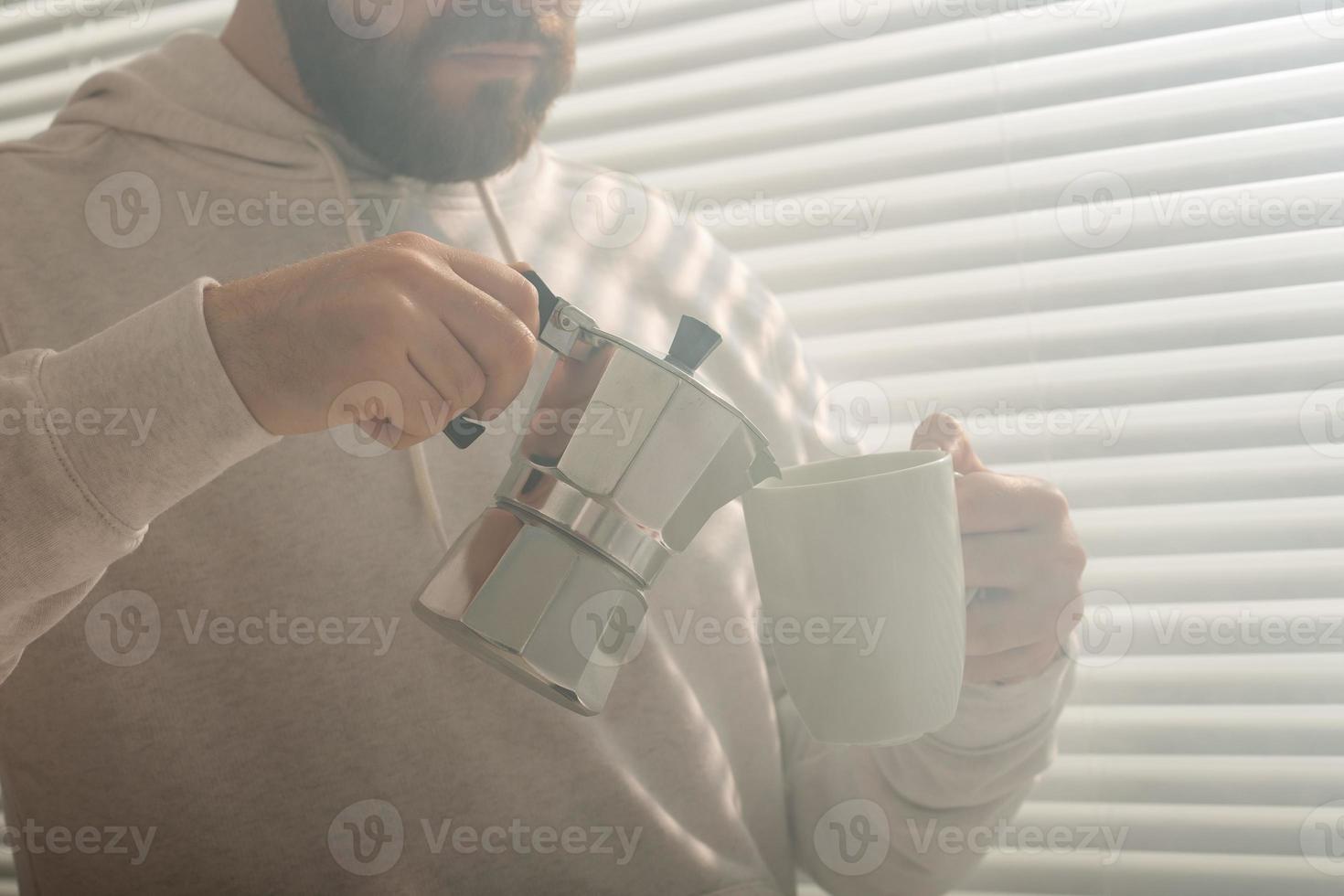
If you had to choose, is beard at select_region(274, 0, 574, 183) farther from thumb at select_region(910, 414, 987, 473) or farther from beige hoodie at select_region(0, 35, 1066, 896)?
thumb at select_region(910, 414, 987, 473)

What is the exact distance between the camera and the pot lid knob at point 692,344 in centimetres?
43

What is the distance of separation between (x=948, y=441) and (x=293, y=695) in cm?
49

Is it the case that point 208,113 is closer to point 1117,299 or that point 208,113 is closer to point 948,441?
point 948,441

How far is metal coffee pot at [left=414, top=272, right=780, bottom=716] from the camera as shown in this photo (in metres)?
0.44

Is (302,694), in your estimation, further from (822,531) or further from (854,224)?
(854,224)

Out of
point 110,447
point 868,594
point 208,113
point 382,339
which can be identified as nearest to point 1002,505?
point 868,594

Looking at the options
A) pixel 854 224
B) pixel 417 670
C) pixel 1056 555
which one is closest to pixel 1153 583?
pixel 1056 555

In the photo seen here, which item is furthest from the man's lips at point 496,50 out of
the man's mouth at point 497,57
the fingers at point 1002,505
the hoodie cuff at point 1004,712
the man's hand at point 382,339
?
the hoodie cuff at point 1004,712

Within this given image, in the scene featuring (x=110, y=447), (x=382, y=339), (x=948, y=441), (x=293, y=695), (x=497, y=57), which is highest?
(x=497, y=57)

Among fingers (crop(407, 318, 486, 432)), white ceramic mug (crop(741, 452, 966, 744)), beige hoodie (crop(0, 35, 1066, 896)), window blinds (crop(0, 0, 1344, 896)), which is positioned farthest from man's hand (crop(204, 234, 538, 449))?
window blinds (crop(0, 0, 1344, 896))

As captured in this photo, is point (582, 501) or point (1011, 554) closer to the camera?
point (582, 501)

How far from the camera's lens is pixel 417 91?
752 mm

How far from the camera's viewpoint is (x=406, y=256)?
17.2 inches

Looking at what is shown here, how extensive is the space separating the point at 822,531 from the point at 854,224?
509 mm
